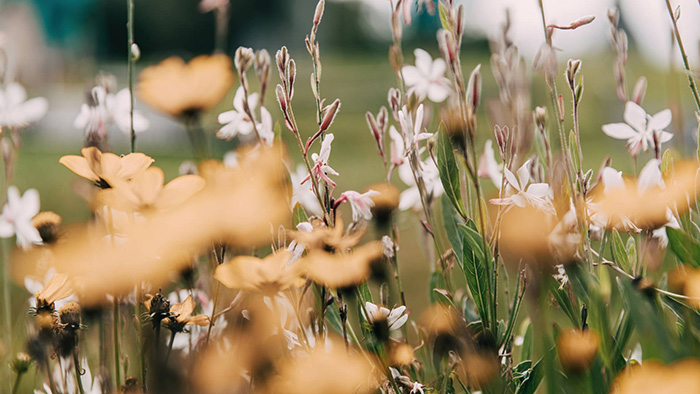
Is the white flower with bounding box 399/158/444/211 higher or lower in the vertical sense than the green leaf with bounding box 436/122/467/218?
lower

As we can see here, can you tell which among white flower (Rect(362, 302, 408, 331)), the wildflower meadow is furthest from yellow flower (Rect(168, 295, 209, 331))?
white flower (Rect(362, 302, 408, 331))

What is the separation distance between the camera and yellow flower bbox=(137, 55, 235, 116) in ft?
1.22

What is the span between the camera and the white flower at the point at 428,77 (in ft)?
2.01

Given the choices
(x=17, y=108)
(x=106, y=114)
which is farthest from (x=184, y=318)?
(x=17, y=108)

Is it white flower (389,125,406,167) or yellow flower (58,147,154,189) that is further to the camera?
white flower (389,125,406,167)

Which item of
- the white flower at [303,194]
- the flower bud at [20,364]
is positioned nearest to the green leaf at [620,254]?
the white flower at [303,194]

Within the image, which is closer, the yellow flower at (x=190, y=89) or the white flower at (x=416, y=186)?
the yellow flower at (x=190, y=89)

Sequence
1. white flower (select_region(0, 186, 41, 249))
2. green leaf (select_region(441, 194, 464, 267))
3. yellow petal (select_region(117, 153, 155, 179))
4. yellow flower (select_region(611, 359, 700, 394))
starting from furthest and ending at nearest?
white flower (select_region(0, 186, 41, 249)) → green leaf (select_region(441, 194, 464, 267)) → yellow petal (select_region(117, 153, 155, 179)) → yellow flower (select_region(611, 359, 700, 394))

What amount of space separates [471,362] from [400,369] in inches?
5.1

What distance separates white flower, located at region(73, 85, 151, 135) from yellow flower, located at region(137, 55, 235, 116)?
0.33 feet

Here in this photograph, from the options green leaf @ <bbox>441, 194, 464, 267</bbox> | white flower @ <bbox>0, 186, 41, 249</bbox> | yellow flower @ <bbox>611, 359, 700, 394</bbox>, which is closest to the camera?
yellow flower @ <bbox>611, 359, 700, 394</bbox>

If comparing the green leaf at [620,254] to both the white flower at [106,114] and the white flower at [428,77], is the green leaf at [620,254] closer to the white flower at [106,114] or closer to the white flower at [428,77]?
A: the white flower at [428,77]

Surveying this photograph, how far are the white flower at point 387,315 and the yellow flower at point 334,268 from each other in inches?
1.2

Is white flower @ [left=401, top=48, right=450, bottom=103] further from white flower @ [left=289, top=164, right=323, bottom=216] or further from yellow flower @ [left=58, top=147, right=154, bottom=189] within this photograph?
yellow flower @ [left=58, top=147, right=154, bottom=189]
